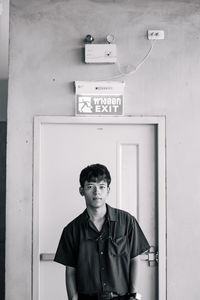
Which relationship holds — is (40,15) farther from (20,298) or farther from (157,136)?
(20,298)

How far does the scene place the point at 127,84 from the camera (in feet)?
12.1

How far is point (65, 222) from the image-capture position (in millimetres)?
3672

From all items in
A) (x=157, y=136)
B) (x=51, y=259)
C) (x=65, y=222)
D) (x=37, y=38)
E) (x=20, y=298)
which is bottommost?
(x=20, y=298)

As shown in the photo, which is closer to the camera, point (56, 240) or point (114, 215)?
point (114, 215)

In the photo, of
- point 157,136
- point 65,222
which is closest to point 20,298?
point 65,222

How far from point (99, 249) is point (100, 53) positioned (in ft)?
5.29

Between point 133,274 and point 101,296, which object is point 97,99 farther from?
point 101,296

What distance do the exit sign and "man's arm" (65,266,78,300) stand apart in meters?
1.29

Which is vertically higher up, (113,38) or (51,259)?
(113,38)

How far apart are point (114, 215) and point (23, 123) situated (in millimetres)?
1146

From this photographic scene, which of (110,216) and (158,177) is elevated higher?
(158,177)

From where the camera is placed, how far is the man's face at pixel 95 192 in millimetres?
2975

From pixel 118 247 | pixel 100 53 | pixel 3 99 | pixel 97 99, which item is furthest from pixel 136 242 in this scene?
pixel 3 99

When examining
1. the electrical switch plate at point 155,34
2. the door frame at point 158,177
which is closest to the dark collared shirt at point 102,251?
the door frame at point 158,177
